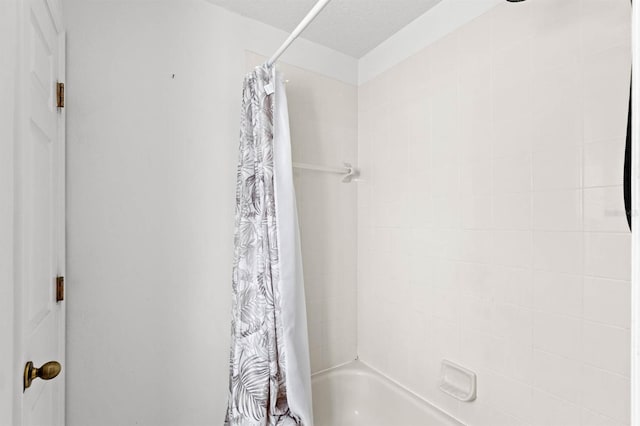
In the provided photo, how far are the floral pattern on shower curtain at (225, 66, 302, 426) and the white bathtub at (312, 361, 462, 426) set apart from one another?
1.88 ft

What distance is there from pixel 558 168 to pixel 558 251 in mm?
269

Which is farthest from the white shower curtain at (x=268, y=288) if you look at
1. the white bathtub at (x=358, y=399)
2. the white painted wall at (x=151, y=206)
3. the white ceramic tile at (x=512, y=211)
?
the white ceramic tile at (x=512, y=211)

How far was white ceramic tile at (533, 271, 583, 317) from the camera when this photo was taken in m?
1.02

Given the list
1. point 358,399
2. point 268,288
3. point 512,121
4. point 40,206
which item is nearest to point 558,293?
point 512,121

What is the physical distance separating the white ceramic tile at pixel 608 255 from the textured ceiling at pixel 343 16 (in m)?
1.19

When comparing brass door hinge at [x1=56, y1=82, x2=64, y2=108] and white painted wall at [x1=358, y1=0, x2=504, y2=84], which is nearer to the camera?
brass door hinge at [x1=56, y1=82, x2=64, y2=108]

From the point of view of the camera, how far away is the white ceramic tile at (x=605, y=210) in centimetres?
94

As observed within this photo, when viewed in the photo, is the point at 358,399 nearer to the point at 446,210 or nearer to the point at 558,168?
the point at 446,210

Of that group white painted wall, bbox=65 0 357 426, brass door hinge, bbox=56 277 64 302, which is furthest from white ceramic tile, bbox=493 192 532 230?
brass door hinge, bbox=56 277 64 302

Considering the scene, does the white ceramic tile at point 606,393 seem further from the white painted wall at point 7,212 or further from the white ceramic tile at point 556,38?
the white painted wall at point 7,212

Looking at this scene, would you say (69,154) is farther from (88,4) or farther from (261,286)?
(261,286)

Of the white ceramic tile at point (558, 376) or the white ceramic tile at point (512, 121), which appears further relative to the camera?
the white ceramic tile at point (512, 121)

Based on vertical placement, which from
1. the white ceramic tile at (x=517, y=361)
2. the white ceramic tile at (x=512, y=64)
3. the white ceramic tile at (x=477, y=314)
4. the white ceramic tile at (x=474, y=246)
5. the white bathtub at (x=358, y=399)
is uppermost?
the white ceramic tile at (x=512, y=64)

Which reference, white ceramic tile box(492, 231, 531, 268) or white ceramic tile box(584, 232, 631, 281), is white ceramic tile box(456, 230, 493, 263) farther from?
white ceramic tile box(584, 232, 631, 281)
